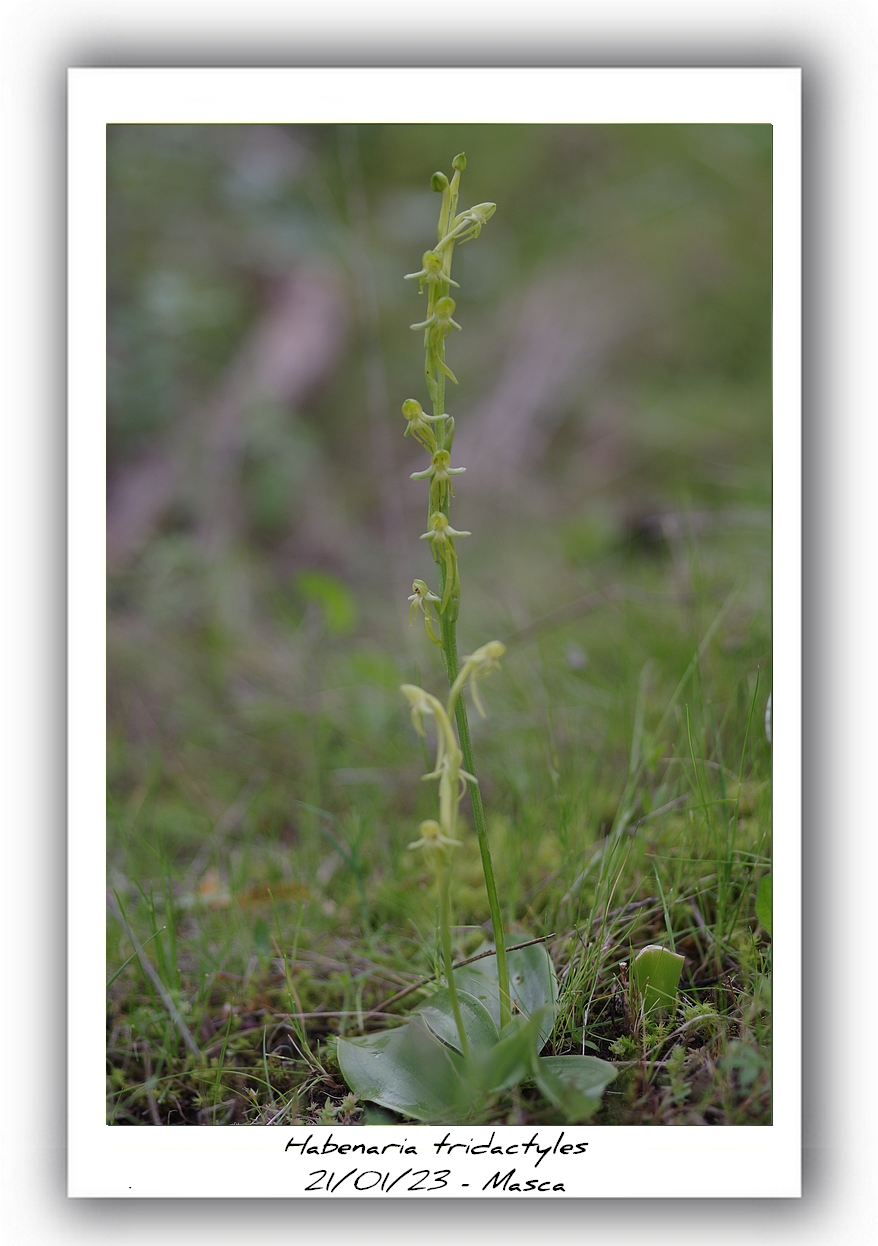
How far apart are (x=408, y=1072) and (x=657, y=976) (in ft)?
1.40

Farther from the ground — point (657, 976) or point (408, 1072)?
point (657, 976)

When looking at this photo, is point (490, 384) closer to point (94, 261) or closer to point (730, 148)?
point (730, 148)

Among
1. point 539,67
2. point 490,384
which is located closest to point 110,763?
point 539,67

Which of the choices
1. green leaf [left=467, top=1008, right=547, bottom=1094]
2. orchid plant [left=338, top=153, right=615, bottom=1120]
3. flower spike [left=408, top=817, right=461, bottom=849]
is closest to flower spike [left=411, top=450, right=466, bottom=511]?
orchid plant [left=338, top=153, right=615, bottom=1120]

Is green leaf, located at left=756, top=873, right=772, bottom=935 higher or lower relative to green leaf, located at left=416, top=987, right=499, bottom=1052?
higher

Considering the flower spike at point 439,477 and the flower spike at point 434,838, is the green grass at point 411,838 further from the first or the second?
the flower spike at point 439,477

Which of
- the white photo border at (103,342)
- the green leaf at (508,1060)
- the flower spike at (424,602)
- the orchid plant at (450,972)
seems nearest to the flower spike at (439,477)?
the orchid plant at (450,972)

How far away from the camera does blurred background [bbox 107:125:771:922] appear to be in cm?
221

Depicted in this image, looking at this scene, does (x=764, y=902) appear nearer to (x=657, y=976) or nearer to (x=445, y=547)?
(x=657, y=976)

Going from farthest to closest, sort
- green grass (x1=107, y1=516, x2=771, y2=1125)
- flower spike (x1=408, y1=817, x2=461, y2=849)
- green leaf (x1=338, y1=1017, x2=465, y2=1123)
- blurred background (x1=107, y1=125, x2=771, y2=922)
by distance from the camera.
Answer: blurred background (x1=107, y1=125, x2=771, y2=922), green grass (x1=107, y1=516, x2=771, y2=1125), green leaf (x1=338, y1=1017, x2=465, y2=1123), flower spike (x1=408, y1=817, x2=461, y2=849)

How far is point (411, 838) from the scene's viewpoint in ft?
6.42

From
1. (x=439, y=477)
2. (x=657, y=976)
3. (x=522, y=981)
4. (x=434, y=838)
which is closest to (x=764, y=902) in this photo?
(x=657, y=976)

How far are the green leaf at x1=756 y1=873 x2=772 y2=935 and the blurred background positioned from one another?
0.42 metres

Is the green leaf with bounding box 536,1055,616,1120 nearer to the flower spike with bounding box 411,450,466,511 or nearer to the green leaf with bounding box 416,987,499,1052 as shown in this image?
the green leaf with bounding box 416,987,499,1052
